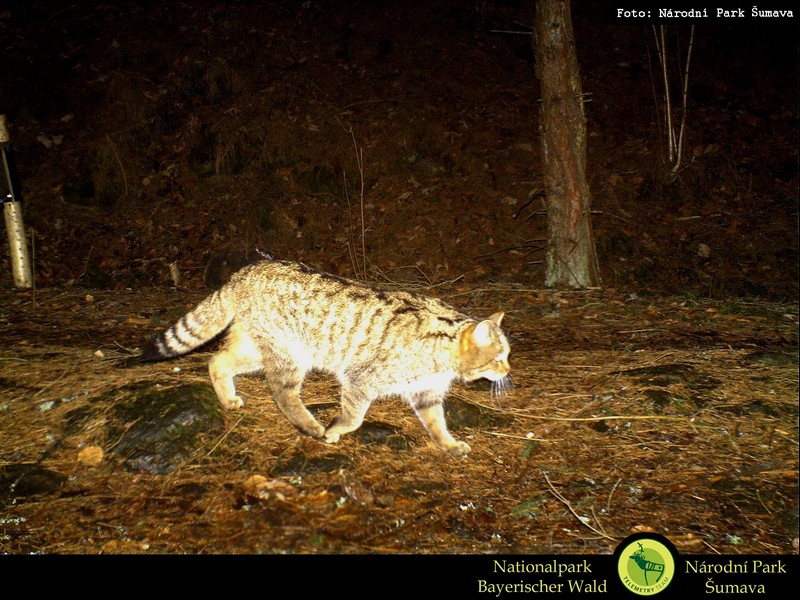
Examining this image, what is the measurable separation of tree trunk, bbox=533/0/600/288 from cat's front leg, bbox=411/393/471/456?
4.23m

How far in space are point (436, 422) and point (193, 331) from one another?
88.9 inches

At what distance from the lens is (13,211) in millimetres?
8391

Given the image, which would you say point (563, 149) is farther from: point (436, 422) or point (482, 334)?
point (436, 422)

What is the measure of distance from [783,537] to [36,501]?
449 cm

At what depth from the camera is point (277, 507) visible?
11.6 ft

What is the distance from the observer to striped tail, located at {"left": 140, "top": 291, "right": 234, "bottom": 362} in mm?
5027

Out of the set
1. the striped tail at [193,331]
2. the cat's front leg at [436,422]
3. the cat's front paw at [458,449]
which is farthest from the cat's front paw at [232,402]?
the cat's front paw at [458,449]

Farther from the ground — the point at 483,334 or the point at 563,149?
the point at 563,149

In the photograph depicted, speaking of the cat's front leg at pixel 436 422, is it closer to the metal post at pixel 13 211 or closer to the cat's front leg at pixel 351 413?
the cat's front leg at pixel 351 413

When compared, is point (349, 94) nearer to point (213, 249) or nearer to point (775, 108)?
point (213, 249)

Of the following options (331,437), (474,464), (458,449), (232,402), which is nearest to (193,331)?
(232,402)

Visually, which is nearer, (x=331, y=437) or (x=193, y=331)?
(x=331, y=437)

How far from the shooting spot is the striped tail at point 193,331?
503 centimetres

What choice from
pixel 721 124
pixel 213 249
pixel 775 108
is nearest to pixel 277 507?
pixel 213 249
